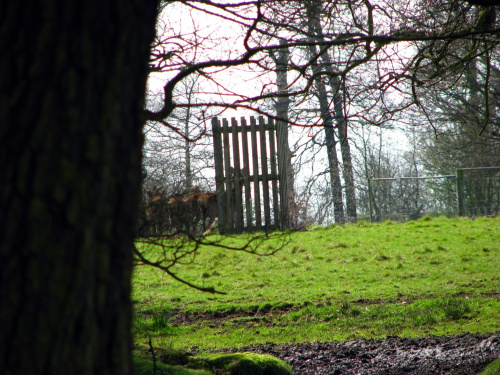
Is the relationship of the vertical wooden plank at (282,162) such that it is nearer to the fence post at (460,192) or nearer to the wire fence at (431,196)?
the wire fence at (431,196)

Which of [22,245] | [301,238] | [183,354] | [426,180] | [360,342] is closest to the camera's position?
[22,245]

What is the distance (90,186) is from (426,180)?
57.1ft

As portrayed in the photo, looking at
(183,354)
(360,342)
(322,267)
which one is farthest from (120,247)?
(322,267)

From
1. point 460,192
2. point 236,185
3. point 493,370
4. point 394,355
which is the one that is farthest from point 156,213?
point 460,192

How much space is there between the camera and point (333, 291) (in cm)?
741

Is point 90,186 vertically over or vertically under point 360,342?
over

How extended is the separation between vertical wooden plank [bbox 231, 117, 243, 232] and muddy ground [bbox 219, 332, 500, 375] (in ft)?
21.6

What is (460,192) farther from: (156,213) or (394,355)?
(156,213)

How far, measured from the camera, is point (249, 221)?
11836 mm

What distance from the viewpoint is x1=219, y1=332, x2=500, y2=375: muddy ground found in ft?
13.5

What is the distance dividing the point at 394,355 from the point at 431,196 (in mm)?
13468

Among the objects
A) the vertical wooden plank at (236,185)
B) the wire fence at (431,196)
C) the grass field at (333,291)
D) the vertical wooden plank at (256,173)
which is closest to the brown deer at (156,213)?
the grass field at (333,291)

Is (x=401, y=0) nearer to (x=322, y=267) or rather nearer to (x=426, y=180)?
(x=322, y=267)

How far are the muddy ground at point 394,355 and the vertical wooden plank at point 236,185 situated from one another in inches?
259
